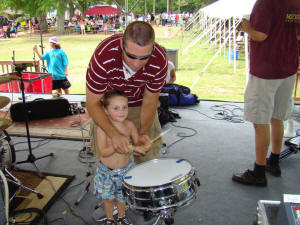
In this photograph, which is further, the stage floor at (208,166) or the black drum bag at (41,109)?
the black drum bag at (41,109)

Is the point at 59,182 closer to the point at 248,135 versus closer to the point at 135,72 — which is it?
the point at 135,72

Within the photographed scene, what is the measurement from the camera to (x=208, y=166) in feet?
10.2

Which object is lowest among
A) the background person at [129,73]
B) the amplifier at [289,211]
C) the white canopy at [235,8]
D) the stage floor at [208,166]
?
the stage floor at [208,166]

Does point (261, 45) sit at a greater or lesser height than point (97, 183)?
greater

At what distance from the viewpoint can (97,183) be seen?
1993 millimetres

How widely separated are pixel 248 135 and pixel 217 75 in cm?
466

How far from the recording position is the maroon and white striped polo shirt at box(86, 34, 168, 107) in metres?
1.65

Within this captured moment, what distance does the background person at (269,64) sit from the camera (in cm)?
223

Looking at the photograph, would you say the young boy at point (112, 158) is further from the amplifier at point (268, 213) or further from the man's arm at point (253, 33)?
the man's arm at point (253, 33)

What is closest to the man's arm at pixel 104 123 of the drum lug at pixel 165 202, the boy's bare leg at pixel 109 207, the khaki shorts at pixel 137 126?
the khaki shorts at pixel 137 126

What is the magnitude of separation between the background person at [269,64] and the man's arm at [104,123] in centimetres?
133

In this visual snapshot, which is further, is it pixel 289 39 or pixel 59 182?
pixel 59 182

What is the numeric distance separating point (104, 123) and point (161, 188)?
59cm

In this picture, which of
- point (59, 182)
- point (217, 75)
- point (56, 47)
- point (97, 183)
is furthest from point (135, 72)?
point (217, 75)
